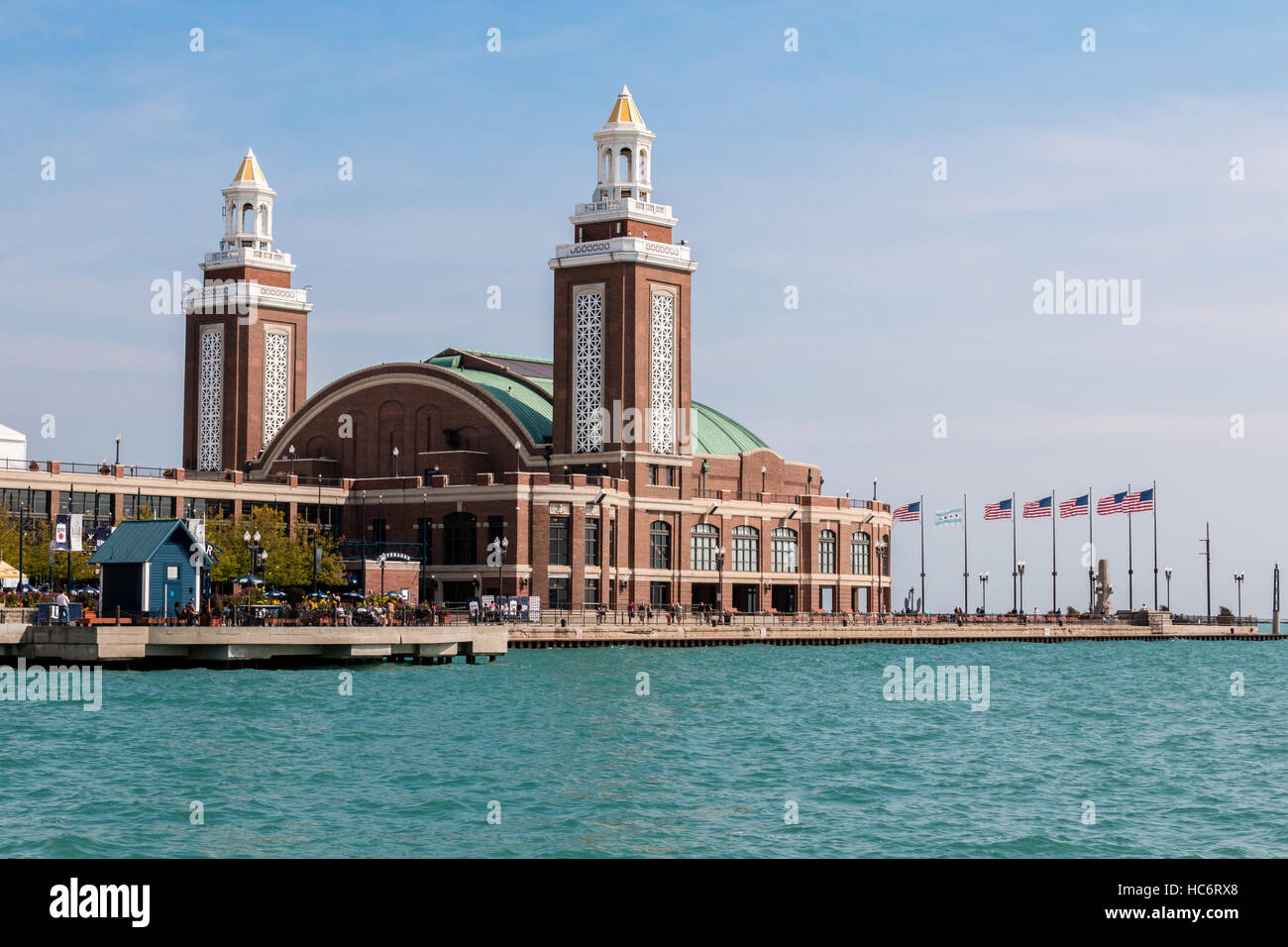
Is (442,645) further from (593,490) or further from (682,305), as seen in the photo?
(682,305)

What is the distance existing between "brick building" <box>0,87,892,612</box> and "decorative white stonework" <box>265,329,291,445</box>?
0.20 m

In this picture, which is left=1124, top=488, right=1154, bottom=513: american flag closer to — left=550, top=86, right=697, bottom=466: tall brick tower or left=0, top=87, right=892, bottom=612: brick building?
left=0, top=87, right=892, bottom=612: brick building

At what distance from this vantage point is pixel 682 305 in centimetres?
13638

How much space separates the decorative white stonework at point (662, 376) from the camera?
13400cm

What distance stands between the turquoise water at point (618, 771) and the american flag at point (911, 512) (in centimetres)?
5661

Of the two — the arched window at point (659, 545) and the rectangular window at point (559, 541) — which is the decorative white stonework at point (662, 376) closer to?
the arched window at point (659, 545)

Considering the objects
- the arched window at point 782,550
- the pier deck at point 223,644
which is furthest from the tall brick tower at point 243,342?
the pier deck at point 223,644

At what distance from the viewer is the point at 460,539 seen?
417ft

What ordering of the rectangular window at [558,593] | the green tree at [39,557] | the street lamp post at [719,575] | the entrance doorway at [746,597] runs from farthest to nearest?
1. the entrance doorway at [746,597]
2. the street lamp post at [719,575]
3. the rectangular window at [558,593]
4. the green tree at [39,557]

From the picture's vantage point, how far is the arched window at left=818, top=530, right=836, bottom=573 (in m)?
150

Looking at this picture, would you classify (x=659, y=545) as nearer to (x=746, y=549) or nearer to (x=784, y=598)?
(x=746, y=549)

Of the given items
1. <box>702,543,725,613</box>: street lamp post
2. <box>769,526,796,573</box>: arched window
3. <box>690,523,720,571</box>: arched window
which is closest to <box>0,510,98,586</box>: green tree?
<box>690,523,720,571</box>: arched window

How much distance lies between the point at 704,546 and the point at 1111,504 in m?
33.2
